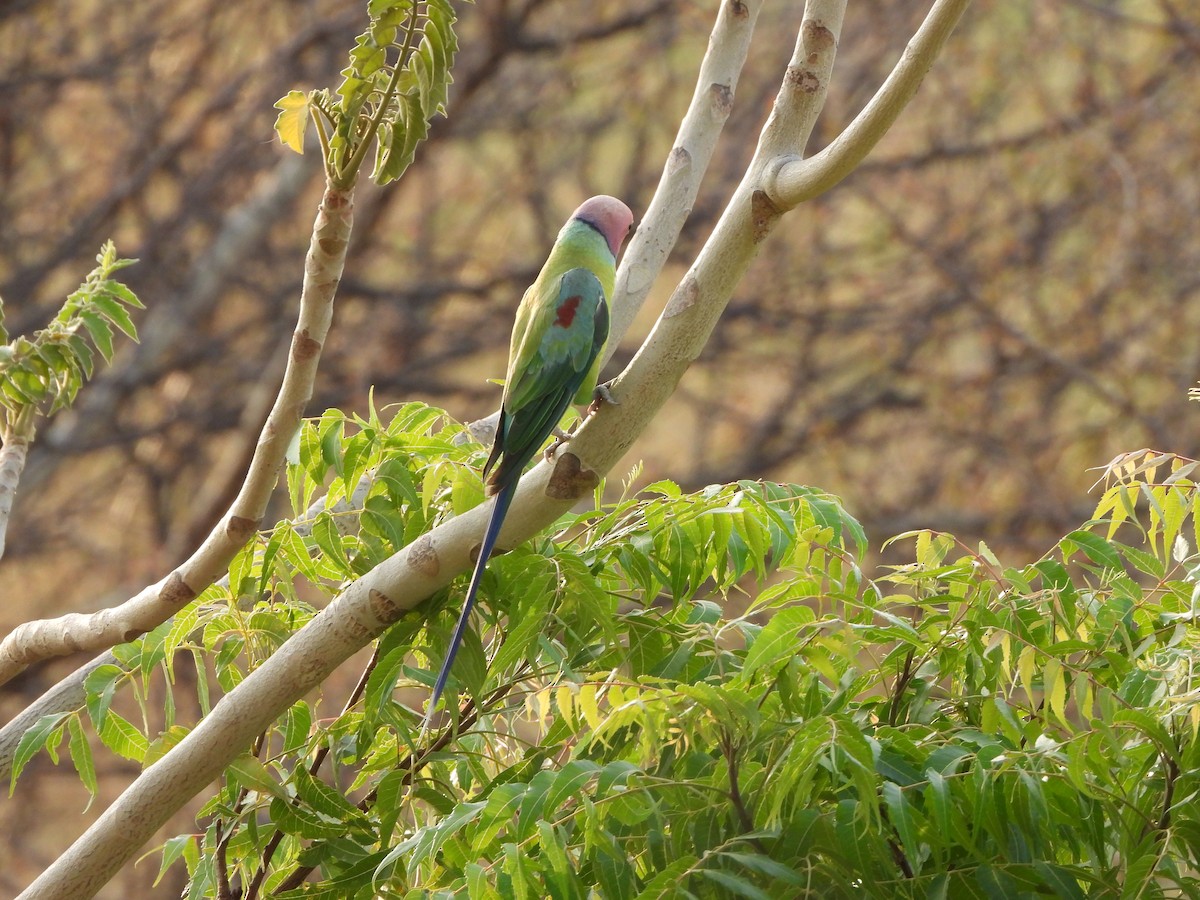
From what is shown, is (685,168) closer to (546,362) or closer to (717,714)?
(546,362)

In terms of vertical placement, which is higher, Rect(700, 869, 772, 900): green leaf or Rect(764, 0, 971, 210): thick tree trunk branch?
Rect(764, 0, 971, 210): thick tree trunk branch

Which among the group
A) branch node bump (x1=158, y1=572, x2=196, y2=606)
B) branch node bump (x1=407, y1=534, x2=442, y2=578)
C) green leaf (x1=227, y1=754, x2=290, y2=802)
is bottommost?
green leaf (x1=227, y1=754, x2=290, y2=802)

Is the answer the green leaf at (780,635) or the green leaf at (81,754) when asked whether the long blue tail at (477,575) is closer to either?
the green leaf at (780,635)

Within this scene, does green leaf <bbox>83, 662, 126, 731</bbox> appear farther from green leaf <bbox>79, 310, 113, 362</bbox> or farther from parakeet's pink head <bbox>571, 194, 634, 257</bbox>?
parakeet's pink head <bbox>571, 194, 634, 257</bbox>

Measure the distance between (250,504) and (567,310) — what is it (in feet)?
1.63

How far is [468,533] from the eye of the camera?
140 centimetres

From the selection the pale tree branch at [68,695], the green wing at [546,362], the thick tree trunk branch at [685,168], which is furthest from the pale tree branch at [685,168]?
the pale tree branch at [68,695]

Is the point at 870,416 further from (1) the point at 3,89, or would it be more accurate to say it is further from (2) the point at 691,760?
(2) the point at 691,760

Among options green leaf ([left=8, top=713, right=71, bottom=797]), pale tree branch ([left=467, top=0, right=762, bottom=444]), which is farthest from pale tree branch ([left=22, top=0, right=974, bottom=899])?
pale tree branch ([left=467, top=0, right=762, bottom=444])

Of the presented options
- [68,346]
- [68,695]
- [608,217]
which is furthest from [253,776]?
[608,217]

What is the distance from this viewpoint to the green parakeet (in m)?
1.44

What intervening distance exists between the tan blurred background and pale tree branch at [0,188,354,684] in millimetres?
4262

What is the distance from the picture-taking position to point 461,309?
6.63m

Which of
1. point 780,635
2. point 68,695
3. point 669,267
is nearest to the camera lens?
point 780,635
